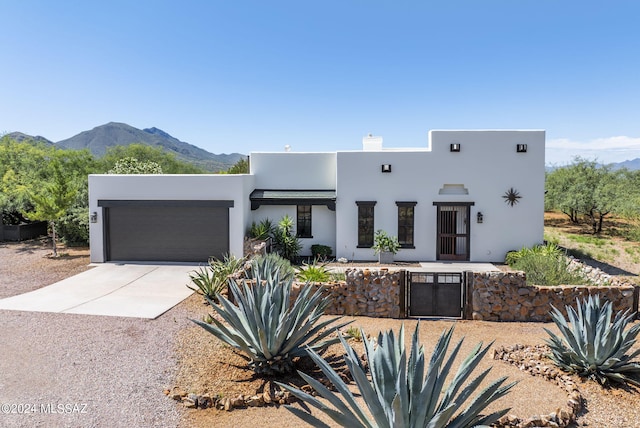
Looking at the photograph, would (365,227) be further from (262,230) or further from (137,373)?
(137,373)

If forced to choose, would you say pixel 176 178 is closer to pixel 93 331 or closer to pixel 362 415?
pixel 93 331

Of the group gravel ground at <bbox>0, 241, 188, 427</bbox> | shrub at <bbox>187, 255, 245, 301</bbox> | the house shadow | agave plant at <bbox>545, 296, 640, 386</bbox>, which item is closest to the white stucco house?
the house shadow

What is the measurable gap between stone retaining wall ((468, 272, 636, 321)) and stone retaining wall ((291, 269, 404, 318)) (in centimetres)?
185

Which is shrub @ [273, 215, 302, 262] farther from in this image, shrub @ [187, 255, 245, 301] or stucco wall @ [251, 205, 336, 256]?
shrub @ [187, 255, 245, 301]

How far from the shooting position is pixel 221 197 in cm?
1555

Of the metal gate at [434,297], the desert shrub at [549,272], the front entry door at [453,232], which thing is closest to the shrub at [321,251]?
the front entry door at [453,232]

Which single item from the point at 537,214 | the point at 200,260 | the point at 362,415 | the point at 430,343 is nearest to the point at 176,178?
the point at 200,260

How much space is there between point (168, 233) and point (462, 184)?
41.0 ft

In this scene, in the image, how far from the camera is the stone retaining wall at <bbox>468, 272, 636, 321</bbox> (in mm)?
9141

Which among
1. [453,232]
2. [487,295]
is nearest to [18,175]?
[453,232]

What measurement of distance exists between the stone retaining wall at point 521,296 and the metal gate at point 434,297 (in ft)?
1.21

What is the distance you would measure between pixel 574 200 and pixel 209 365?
2610 centimetres

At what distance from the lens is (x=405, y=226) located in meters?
16.7

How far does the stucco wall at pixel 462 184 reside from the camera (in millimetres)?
16172
